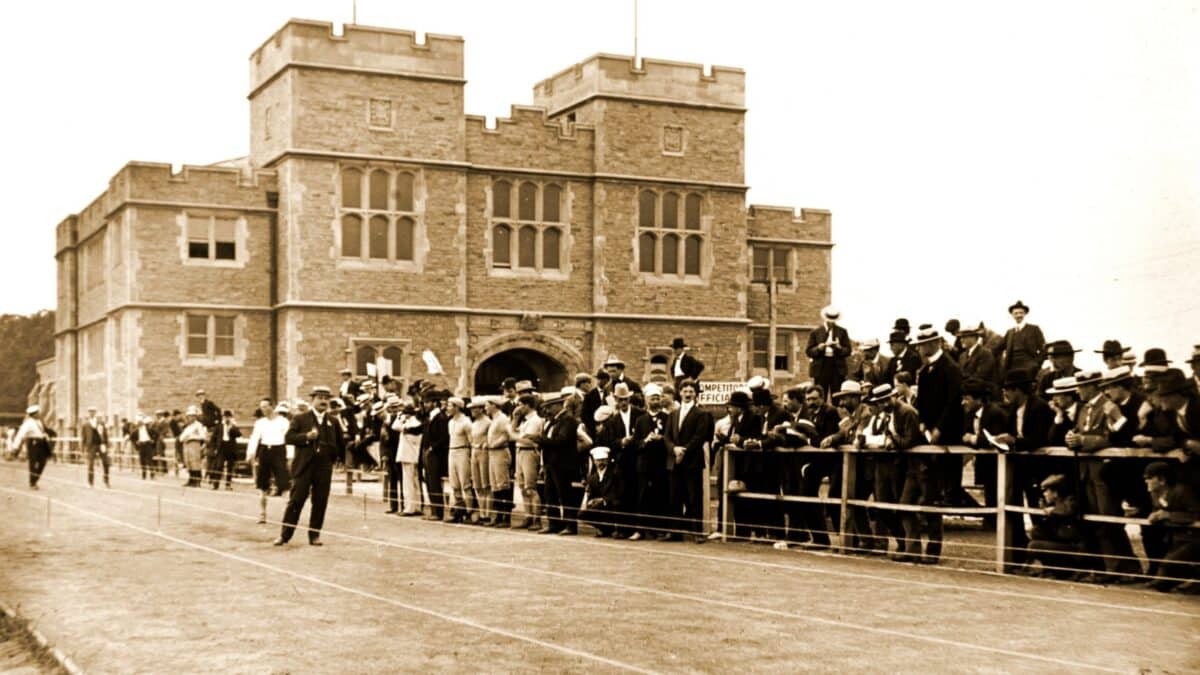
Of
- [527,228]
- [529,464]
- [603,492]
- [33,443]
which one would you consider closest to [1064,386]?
[603,492]

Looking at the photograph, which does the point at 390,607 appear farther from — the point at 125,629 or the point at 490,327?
the point at 490,327

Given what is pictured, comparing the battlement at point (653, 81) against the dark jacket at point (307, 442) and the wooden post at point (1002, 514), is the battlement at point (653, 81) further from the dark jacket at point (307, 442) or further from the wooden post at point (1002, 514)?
the wooden post at point (1002, 514)

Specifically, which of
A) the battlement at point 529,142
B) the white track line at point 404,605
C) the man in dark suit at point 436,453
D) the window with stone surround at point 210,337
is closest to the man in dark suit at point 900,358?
the white track line at point 404,605

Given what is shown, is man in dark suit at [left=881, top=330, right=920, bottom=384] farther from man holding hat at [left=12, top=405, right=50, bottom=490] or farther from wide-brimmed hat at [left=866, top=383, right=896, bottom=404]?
man holding hat at [left=12, top=405, right=50, bottom=490]

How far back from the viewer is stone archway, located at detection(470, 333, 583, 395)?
40.1 meters

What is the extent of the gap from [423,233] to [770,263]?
11.3m

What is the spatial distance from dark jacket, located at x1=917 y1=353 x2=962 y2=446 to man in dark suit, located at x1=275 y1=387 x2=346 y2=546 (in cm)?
686

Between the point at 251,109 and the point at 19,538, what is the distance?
24903 mm

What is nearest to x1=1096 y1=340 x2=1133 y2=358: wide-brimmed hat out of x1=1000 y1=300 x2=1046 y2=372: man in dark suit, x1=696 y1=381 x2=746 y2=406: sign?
x1=1000 y1=300 x2=1046 y2=372: man in dark suit

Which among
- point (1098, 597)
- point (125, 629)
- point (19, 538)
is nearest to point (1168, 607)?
point (1098, 597)

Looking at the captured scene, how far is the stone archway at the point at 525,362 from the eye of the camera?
40.1 m

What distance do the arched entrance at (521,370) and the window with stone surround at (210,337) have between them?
21.4 feet

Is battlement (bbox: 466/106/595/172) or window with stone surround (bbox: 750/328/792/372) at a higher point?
battlement (bbox: 466/106/595/172)

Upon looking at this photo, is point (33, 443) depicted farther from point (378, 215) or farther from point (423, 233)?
point (423, 233)
